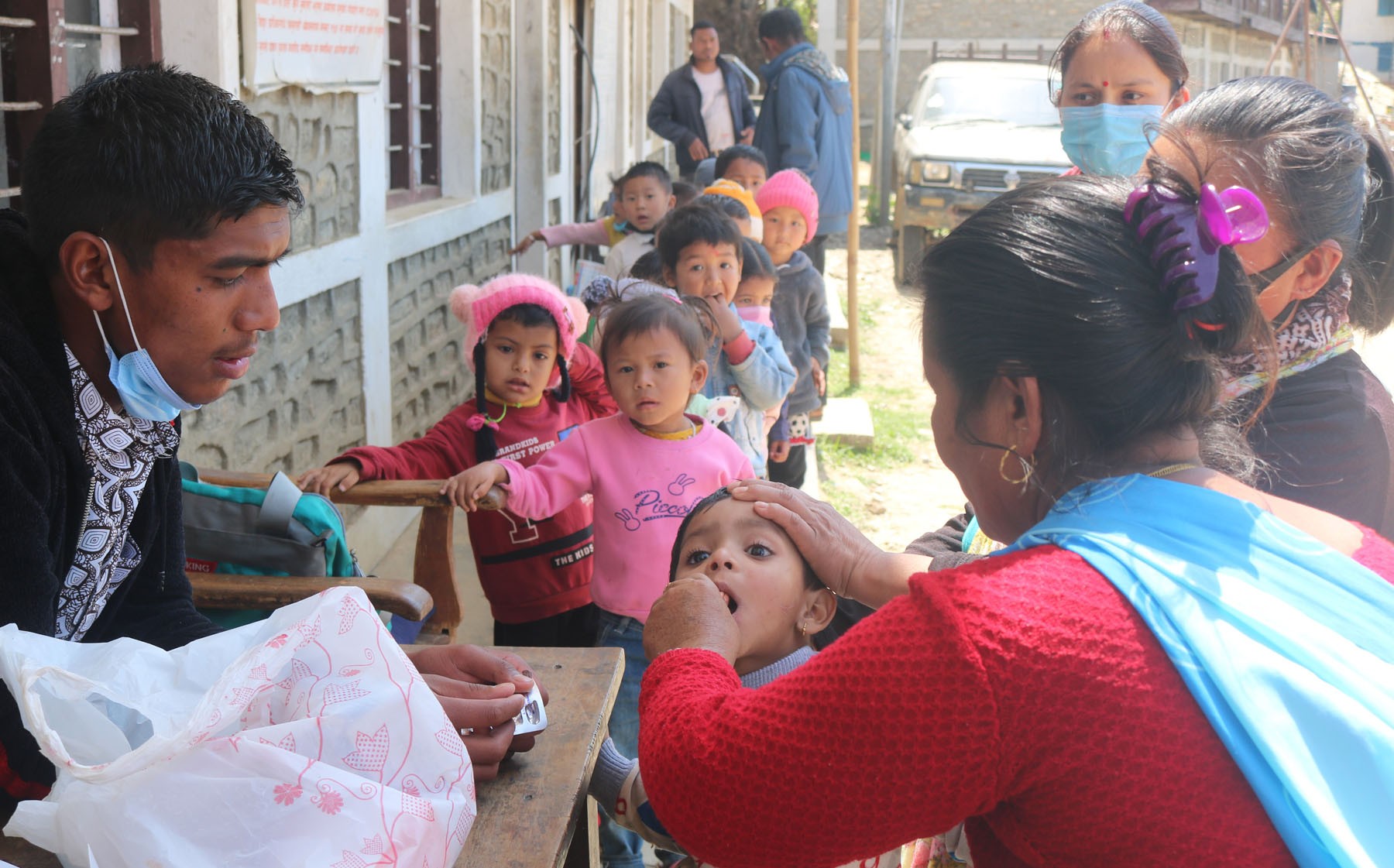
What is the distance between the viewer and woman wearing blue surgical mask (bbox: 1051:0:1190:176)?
9.00 ft

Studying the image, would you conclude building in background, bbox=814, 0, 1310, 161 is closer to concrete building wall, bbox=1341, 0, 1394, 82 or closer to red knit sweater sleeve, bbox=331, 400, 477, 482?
concrete building wall, bbox=1341, 0, 1394, 82

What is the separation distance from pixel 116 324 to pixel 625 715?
144 cm

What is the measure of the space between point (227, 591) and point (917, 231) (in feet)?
35.8

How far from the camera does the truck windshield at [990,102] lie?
12.3 m

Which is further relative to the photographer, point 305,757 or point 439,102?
point 439,102

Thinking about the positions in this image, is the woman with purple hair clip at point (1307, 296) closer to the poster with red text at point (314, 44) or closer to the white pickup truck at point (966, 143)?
the poster with red text at point (314, 44)

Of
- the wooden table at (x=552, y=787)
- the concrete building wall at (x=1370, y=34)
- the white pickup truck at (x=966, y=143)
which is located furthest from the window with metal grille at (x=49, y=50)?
the concrete building wall at (x=1370, y=34)

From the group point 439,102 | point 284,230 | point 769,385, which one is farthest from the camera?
point 439,102

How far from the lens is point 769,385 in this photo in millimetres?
3529

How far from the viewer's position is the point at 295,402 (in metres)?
3.82

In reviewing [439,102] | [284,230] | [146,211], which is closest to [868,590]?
[284,230]

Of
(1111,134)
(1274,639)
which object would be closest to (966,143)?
(1111,134)

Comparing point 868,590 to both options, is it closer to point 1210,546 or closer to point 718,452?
point 1210,546

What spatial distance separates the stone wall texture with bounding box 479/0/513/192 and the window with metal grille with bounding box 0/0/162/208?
10.3 feet
